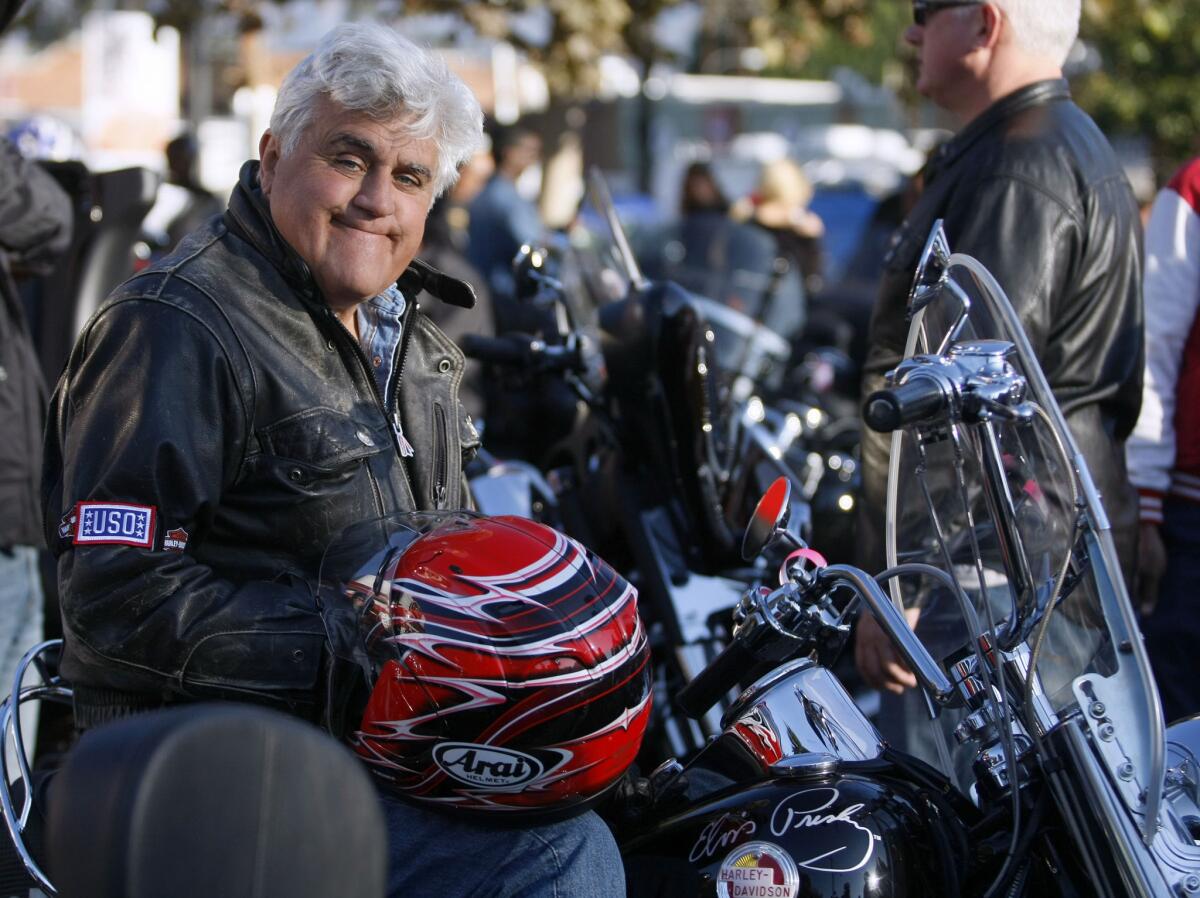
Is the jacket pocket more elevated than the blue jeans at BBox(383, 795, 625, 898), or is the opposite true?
the jacket pocket

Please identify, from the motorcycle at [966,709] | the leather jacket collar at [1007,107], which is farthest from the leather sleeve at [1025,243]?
the motorcycle at [966,709]

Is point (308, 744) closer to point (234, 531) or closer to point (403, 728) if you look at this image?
point (403, 728)

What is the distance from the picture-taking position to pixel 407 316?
2.39m

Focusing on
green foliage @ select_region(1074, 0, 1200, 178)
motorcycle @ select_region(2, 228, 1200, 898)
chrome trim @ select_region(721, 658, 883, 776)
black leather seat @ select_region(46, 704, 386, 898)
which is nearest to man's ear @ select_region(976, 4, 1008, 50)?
motorcycle @ select_region(2, 228, 1200, 898)

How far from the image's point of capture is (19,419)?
137 inches

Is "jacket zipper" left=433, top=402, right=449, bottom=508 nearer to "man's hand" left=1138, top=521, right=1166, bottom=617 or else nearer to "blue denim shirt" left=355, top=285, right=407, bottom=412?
"blue denim shirt" left=355, top=285, right=407, bottom=412

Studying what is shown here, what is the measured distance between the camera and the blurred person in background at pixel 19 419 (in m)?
3.40

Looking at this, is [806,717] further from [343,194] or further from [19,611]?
[19,611]

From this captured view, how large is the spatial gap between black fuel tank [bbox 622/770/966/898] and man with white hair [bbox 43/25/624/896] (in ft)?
0.40

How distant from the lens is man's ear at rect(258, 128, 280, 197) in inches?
87.7

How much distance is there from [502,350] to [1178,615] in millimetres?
1804

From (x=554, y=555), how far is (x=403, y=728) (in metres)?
0.30

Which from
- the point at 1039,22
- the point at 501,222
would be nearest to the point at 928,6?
the point at 1039,22

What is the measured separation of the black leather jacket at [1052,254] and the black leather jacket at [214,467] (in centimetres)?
112
